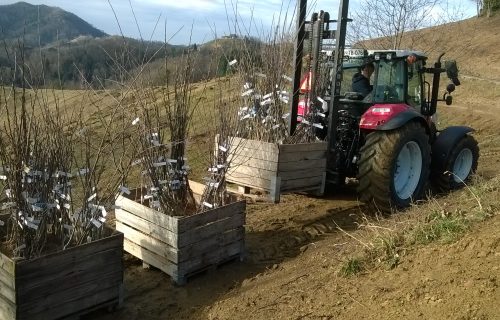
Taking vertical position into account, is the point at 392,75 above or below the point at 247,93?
above

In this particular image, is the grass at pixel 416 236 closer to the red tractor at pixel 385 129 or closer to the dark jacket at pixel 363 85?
the red tractor at pixel 385 129

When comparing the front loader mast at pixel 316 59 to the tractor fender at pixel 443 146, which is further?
the tractor fender at pixel 443 146

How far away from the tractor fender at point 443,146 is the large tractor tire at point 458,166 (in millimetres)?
45

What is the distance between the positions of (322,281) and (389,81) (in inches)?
116

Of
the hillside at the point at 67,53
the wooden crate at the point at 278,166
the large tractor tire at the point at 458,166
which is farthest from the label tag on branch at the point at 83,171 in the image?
the large tractor tire at the point at 458,166

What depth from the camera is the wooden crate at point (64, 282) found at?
3119mm

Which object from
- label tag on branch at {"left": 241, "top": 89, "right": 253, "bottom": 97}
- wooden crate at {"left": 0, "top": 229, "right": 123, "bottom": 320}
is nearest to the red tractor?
label tag on branch at {"left": 241, "top": 89, "right": 253, "bottom": 97}

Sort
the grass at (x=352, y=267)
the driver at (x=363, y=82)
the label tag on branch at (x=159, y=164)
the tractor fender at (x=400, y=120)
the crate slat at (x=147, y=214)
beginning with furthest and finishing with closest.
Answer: the driver at (x=363, y=82)
the tractor fender at (x=400, y=120)
the label tag on branch at (x=159, y=164)
the crate slat at (x=147, y=214)
the grass at (x=352, y=267)

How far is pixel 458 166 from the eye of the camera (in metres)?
6.83

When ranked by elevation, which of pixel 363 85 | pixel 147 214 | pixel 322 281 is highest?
pixel 363 85

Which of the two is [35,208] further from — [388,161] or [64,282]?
[388,161]

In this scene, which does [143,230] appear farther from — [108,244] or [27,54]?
[27,54]

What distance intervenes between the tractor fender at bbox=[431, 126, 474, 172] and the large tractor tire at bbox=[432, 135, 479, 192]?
45 mm

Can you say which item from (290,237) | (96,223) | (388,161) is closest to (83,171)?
(96,223)
